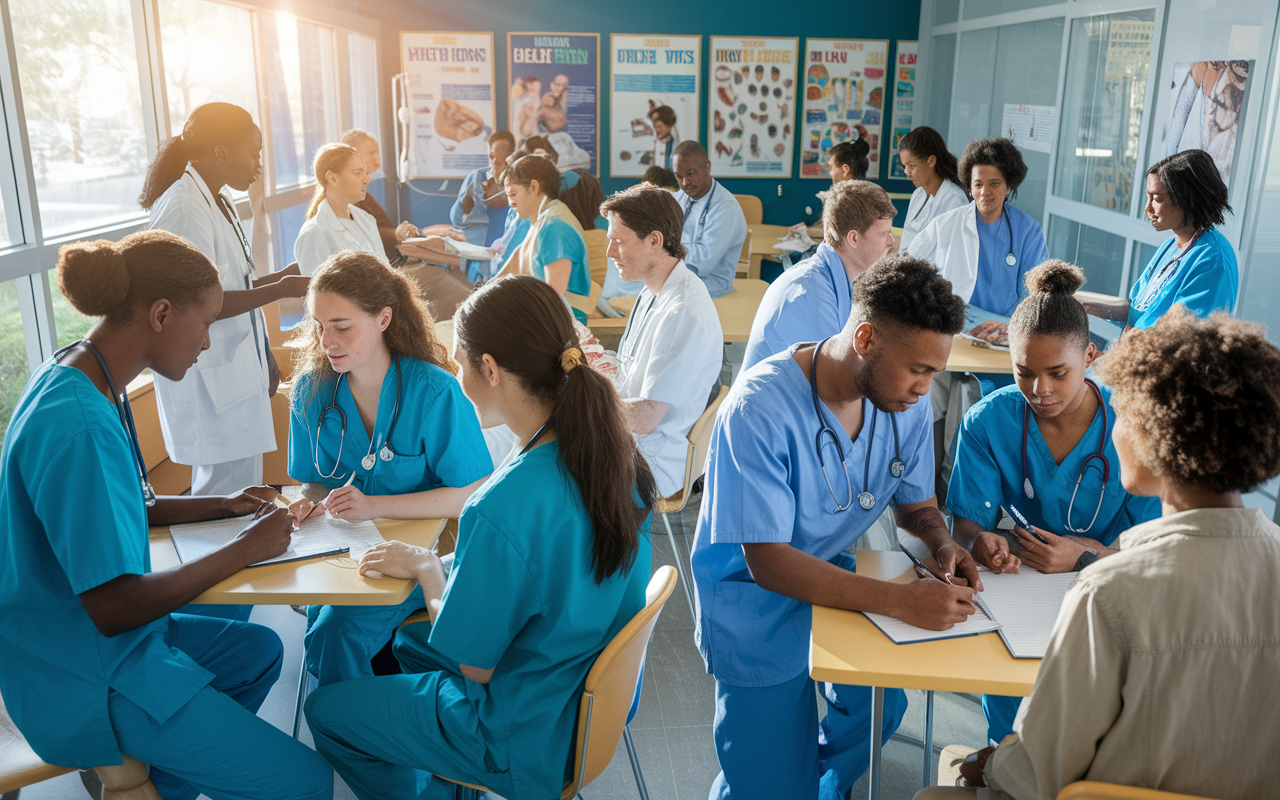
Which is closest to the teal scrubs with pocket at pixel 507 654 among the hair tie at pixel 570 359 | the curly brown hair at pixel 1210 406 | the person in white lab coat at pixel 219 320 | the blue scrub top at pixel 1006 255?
the hair tie at pixel 570 359

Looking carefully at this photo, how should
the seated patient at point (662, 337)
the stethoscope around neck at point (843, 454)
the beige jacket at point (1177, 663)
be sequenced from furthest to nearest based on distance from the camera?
the seated patient at point (662, 337) < the stethoscope around neck at point (843, 454) < the beige jacket at point (1177, 663)

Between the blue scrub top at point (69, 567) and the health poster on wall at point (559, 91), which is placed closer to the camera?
the blue scrub top at point (69, 567)

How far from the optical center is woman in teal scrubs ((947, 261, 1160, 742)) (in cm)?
187

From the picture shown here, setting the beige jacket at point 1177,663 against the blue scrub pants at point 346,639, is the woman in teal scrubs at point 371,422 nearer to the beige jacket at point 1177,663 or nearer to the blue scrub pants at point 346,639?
the blue scrub pants at point 346,639

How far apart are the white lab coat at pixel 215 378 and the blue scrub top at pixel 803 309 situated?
65.9 inches

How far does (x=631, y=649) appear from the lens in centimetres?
149

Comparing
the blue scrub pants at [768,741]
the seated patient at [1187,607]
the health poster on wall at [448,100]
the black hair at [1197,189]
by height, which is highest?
the health poster on wall at [448,100]

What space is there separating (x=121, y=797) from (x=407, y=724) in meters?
0.54

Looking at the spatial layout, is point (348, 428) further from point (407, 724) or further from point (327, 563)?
point (407, 724)

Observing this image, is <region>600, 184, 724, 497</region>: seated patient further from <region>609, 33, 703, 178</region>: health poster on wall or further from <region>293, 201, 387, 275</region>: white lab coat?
<region>609, 33, 703, 178</region>: health poster on wall

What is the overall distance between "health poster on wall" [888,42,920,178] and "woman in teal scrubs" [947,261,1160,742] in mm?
6898

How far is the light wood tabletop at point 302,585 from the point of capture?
5.48 feet

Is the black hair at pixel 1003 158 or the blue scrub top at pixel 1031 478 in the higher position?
the black hair at pixel 1003 158

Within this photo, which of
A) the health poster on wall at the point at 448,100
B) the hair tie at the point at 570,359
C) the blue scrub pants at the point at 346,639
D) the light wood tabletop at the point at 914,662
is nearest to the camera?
the light wood tabletop at the point at 914,662
